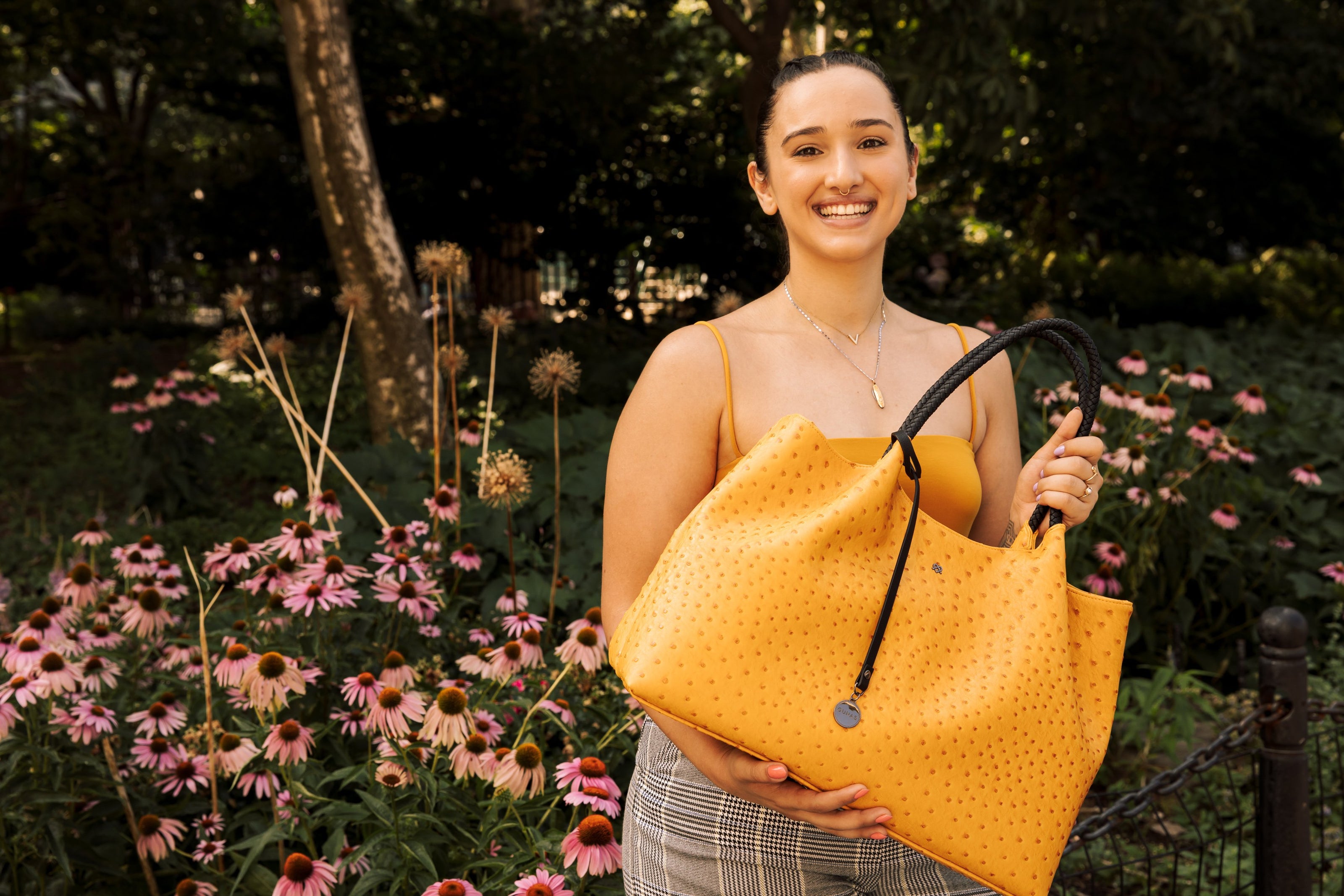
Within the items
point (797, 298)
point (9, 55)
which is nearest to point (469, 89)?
point (9, 55)

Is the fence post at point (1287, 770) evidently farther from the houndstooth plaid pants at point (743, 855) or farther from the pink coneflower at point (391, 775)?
the pink coneflower at point (391, 775)

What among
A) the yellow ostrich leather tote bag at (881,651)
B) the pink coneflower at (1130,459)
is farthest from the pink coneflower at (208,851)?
the pink coneflower at (1130,459)

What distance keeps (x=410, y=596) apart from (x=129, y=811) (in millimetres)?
765

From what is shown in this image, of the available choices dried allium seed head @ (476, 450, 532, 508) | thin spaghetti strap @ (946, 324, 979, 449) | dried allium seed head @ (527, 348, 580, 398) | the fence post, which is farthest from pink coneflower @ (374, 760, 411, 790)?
the fence post

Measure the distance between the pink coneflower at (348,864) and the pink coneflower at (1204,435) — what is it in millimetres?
3540

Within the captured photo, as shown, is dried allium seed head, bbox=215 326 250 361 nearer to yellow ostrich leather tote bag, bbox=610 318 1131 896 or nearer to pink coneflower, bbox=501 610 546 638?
pink coneflower, bbox=501 610 546 638

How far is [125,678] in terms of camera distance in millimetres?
2645

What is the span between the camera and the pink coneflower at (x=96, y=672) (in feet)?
7.38

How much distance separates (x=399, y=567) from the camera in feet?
8.64

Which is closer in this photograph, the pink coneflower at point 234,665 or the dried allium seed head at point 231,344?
the pink coneflower at point 234,665

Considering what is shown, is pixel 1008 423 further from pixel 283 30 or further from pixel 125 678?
pixel 283 30

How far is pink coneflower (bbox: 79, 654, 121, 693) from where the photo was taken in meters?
2.25

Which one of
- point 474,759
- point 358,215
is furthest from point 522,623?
point 358,215

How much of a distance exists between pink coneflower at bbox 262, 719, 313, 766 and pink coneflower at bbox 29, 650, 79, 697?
1.64 ft
